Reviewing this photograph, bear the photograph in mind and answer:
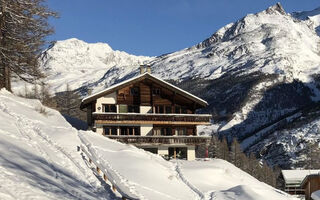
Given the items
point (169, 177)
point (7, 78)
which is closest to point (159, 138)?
point (169, 177)

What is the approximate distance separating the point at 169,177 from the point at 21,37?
19.8m

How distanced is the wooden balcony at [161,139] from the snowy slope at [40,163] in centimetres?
790

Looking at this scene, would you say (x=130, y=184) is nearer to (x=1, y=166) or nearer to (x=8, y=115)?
(x=1, y=166)

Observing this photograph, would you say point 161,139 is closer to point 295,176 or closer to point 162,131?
point 162,131

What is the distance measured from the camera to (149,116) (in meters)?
39.6

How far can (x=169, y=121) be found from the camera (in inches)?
1576

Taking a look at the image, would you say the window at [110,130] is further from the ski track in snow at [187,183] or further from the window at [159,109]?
the ski track in snow at [187,183]

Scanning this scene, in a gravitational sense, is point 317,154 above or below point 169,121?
below

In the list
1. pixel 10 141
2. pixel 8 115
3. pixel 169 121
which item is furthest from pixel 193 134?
pixel 10 141

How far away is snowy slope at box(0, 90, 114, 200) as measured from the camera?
13.7 m

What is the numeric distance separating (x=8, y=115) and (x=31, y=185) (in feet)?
48.5

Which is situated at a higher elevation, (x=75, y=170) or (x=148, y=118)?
(x=148, y=118)

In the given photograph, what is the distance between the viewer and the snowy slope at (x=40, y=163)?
13695 millimetres

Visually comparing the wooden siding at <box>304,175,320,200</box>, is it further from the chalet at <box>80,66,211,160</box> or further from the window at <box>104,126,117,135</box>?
the window at <box>104,126,117,135</box>
